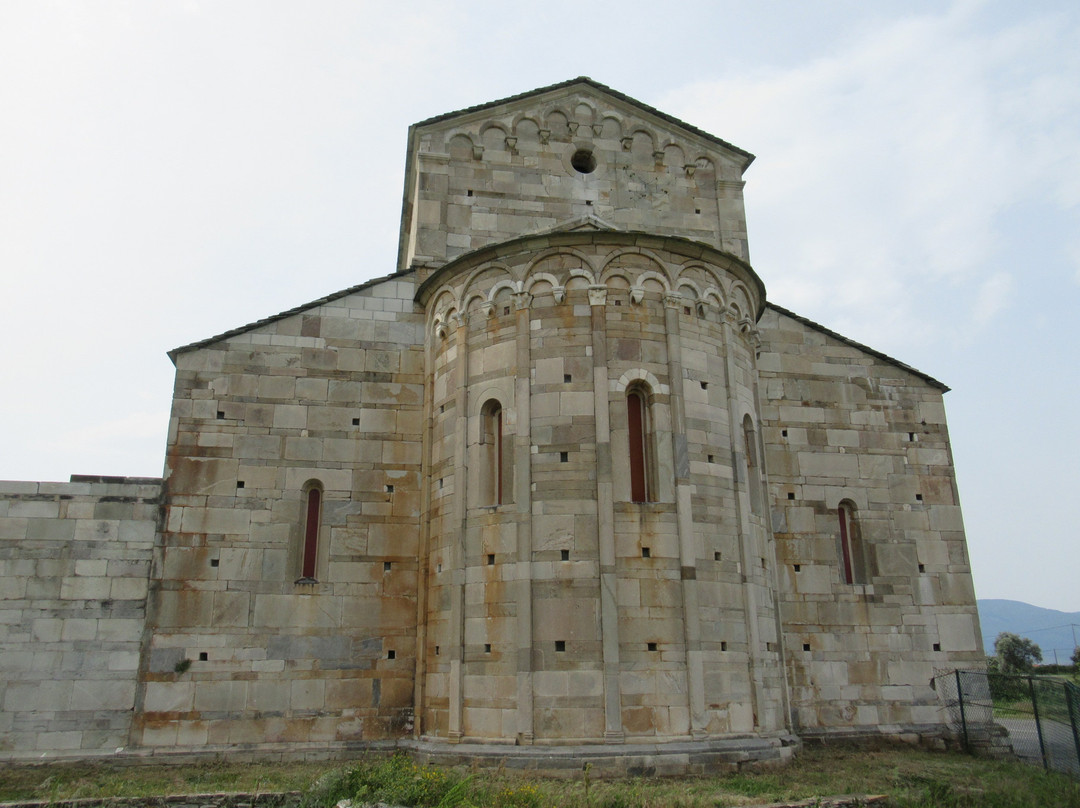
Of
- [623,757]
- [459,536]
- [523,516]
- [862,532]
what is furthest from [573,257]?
[862,532]

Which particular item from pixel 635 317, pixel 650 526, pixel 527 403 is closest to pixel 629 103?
pixel 635 317

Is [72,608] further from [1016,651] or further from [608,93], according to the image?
[1016,651]

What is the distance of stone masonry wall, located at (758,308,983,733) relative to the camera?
565 inches

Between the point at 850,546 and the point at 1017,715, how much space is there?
12.1 ft

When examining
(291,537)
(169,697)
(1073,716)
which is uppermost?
(291,537)

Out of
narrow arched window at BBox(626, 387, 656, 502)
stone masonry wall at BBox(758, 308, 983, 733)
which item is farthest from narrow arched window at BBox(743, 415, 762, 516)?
narrow arched window at BBox(626, 387, 656, 502)

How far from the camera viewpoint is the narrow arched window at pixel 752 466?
43.5ft

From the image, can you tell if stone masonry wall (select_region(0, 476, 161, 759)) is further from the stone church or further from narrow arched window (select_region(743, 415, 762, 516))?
narrow arched window (select_region(743, 415, 762, 516))

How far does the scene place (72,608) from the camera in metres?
12.7

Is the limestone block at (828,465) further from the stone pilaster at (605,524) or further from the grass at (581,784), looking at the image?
the stone pilaster at (605,524)

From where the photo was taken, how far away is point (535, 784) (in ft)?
32.7

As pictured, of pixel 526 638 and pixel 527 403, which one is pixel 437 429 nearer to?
pixel 527 403

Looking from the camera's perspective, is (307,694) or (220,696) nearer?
(220,696)

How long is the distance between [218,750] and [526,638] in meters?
5.17
